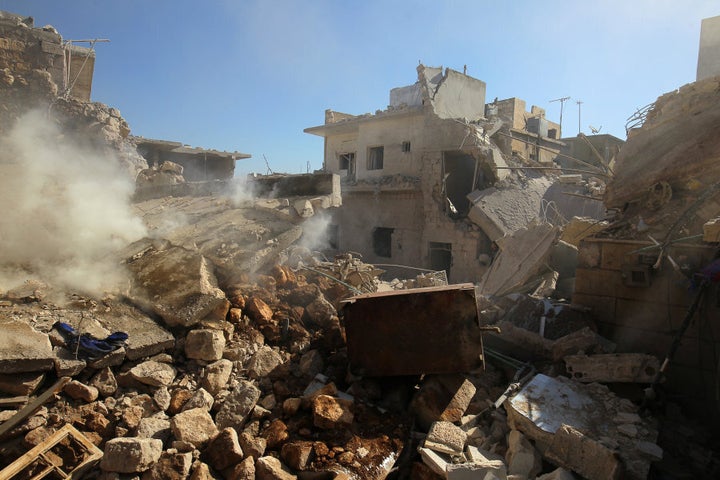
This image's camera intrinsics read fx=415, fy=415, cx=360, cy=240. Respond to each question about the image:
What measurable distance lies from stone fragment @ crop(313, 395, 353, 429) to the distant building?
35.1ft

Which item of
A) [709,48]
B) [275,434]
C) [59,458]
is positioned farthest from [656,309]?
[709,48]

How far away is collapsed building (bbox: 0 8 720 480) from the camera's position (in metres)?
2.97

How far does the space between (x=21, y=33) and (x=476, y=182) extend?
12733 millimetres

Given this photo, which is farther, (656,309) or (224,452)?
(656,309)

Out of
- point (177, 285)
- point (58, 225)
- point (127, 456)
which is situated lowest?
point (127, 456)

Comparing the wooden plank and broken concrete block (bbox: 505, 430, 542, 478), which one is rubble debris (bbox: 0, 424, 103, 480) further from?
broken concrete block (bbox: 505, 430, 542, 478)

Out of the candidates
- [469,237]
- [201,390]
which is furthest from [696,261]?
[469,237]

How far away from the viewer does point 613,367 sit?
3842mm

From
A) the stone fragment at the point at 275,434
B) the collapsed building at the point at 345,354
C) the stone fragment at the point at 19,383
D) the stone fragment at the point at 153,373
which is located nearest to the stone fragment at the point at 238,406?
the collapsed building at the point at 345,354

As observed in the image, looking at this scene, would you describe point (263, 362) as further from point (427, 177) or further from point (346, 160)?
point (346, 160)

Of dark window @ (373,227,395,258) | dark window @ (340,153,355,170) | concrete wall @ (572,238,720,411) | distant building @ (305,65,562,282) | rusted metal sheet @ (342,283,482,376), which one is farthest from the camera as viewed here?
dark window @ (340,153,355,170)

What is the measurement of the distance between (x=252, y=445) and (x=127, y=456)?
81 cm

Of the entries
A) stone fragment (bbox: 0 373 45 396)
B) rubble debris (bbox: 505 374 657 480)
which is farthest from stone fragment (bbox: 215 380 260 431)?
rubble debris (bbox: 505 374 657 480)

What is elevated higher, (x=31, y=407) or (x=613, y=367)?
(x=613, y=367)
